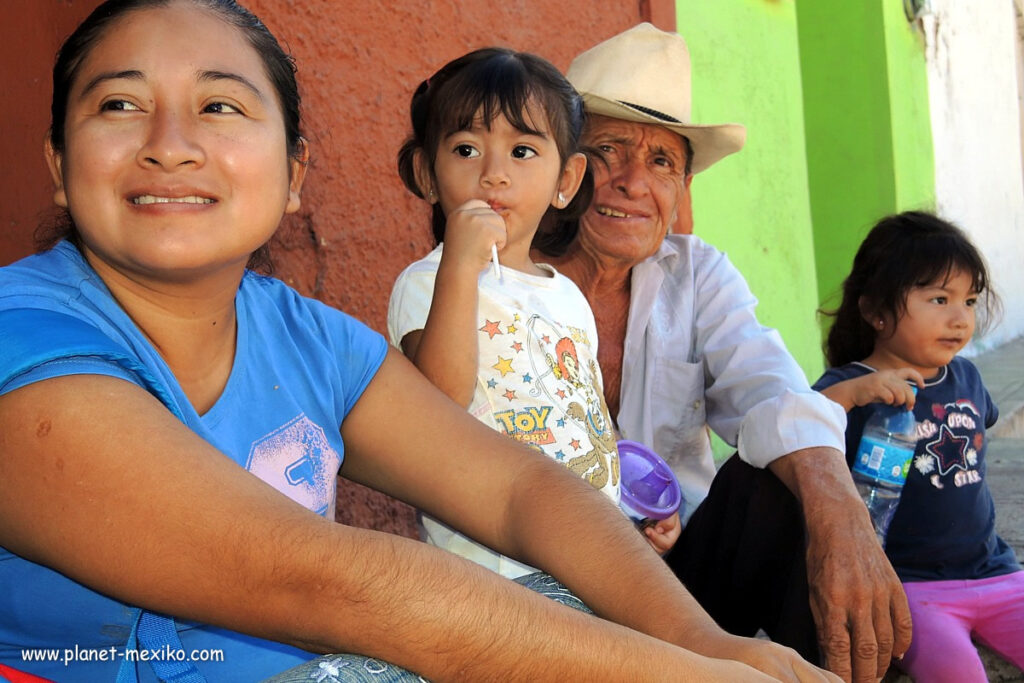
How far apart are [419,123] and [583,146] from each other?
63 centimetres

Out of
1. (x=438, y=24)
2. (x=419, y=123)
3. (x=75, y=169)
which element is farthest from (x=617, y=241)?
(x=75, y=169)

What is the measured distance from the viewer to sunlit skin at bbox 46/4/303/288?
1.39m

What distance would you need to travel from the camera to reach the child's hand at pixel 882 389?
103 inches

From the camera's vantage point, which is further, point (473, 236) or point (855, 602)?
point (855, 602)

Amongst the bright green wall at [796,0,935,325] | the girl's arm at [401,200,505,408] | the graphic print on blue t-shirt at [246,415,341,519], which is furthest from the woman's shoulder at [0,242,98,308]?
the bright green wall at [796,0,935,325]

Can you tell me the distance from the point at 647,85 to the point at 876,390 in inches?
39.2

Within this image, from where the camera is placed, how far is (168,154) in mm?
1377

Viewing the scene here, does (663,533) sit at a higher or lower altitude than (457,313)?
lower

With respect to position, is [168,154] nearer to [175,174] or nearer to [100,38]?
[175,174]

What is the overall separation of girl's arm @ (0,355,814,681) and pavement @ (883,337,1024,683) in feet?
5.42

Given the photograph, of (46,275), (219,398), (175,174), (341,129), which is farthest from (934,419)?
(46,275)

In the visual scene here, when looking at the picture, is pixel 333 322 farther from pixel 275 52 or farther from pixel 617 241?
pixel 617 241

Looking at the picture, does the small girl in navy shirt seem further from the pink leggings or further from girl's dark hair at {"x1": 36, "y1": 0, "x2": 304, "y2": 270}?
girl's dark hair at {"x1": 36, "y1": 0, "x2": 304, "y2": 270}

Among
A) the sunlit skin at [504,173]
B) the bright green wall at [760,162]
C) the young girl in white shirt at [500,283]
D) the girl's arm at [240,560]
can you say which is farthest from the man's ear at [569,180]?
the bright green wall at [760,162]
